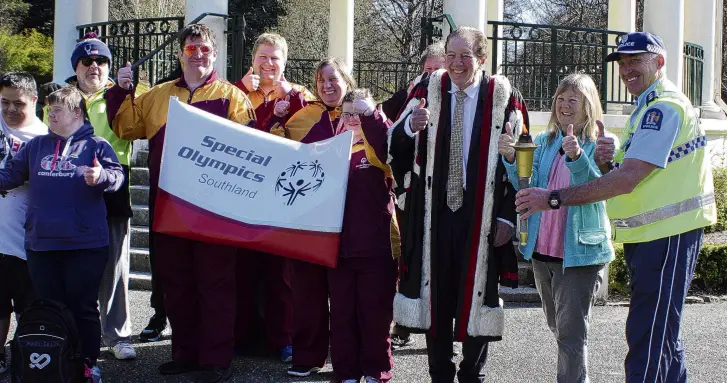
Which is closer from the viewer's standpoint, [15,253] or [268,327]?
[15,253]

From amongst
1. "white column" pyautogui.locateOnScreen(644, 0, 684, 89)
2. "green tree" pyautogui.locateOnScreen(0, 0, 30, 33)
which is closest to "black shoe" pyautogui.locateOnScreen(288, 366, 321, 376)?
"white column" pyautogui.locateOnScreen(644, 0, 684, 89)

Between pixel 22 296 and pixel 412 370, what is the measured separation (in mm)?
2697

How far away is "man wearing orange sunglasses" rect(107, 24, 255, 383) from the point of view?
5.73 metres

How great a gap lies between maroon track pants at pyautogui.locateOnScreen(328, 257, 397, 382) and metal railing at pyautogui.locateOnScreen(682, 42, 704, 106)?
356 inches

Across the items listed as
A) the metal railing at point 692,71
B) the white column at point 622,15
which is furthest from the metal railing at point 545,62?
the metal railing at point 692,71

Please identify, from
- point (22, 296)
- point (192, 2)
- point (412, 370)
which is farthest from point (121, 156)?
Result: point (192, 2)

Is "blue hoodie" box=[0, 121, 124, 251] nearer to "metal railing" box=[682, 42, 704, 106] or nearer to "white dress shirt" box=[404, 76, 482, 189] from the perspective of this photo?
"white dress shirt" box=[404, 76, 482, 189]

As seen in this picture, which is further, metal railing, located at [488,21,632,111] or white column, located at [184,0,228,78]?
metal railing, located at [488,21,632,111]

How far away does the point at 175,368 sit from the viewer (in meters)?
5.90

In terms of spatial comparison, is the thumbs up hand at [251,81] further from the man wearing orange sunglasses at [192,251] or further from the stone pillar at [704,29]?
the stone pillar at [704,29]

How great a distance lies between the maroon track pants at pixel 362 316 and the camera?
18.1 feet

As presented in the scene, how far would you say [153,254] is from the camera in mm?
6102

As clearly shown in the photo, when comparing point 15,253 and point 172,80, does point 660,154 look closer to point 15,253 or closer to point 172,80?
point 172,80

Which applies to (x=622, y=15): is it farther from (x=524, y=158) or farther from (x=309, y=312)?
(x=524, y=158)
